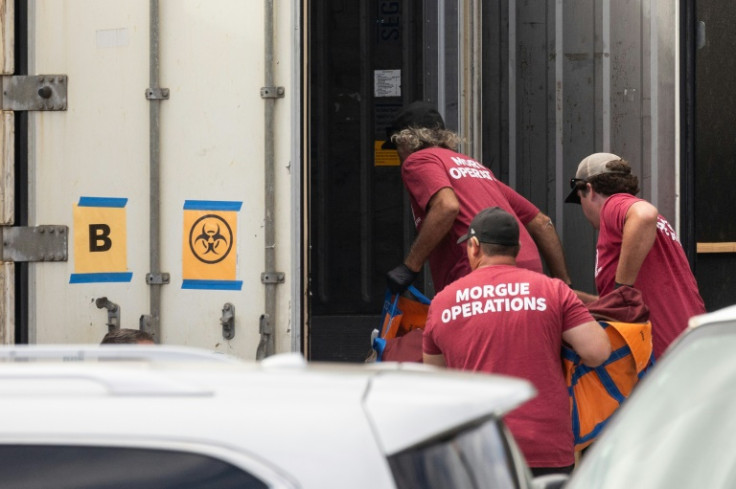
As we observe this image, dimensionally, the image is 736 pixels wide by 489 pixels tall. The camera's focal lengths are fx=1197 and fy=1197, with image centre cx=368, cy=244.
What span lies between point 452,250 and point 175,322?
1.39 meters

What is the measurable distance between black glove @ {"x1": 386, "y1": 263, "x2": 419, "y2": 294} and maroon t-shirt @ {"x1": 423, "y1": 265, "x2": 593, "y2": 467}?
3.86ft

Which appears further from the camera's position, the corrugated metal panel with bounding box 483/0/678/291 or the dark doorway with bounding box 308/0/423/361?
the dark doorway with bounding box 308/0/423/361

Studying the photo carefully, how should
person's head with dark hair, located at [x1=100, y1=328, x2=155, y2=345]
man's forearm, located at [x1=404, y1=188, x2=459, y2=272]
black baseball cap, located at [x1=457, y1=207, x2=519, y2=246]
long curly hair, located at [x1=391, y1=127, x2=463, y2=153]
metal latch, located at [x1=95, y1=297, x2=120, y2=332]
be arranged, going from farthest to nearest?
long curly hair, located at [x1=391, y1=127, x2=463, y2=153] < man's forearm, located at [x1=404, y1=188, x2=459, y2=272] < metal latch, located at [x1=95, y1=297, x2=120, y2=332] < person's head with dark hair, located at [x1=100, y1=328, x2=155, y2=345] < black baseball cap, located at [x1=457, y1=207, x2=519, y2=246]

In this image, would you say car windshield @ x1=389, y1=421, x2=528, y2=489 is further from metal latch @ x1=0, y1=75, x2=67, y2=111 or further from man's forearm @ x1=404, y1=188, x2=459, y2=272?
metal latch @ x1=0, y1=75, x2=67, y2=111

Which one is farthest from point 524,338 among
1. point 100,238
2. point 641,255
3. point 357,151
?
point 357,151

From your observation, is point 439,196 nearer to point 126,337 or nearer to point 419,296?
point 419,296

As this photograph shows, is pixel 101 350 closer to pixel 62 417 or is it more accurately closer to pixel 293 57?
pixel 62 417

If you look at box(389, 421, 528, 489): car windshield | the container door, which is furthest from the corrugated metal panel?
box(389, 421, 528, 489): car windshield

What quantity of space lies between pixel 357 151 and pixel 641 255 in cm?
371

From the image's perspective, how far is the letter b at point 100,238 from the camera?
→ 5441 mm

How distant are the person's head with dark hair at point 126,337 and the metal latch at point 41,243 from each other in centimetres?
56

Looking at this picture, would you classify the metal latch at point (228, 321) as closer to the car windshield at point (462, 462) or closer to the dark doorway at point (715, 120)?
the car windshield at point (462, 462)

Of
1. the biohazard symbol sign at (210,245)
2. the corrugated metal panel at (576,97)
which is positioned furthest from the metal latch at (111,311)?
the corrugated metal panel at (576,97)

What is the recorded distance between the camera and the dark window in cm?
Answer: 187
